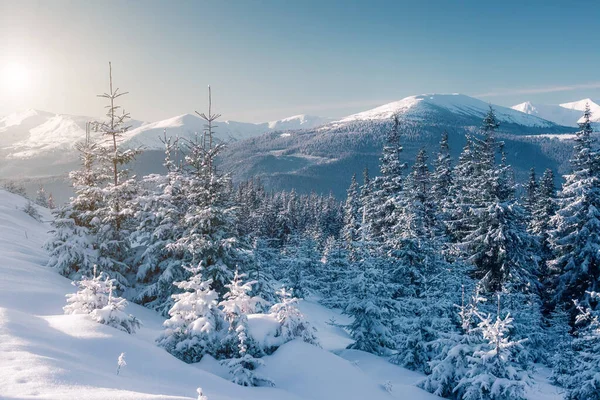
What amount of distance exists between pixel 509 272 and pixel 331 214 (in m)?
54.5

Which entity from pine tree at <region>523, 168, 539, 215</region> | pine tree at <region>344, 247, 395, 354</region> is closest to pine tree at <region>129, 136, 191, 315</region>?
pine tree at <region>344, 247, 395, 354</region>

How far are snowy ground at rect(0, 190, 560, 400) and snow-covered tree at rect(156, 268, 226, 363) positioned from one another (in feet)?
1.24

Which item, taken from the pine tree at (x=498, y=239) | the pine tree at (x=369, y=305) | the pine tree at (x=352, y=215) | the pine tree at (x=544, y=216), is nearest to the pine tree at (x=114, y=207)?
the pine tree at (x=369, y=305)

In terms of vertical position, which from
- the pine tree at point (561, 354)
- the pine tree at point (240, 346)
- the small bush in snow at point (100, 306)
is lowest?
the pine tree at point (561, 354)

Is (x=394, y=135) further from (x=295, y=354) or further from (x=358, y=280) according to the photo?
(x=295, y=354)

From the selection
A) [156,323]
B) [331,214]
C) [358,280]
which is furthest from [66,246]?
[331,214]

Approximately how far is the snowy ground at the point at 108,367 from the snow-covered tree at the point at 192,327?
38 centimetres

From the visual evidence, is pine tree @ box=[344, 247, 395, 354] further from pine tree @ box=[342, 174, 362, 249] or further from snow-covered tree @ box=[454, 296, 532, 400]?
pine tree @ box=[342, 174, 362, 249]

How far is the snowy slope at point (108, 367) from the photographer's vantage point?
213 inches

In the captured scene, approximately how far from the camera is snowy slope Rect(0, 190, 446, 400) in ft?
17.8

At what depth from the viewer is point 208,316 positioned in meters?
9.75

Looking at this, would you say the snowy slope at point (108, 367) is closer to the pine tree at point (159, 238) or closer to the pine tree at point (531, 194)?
the pine tree at point (159, 238)

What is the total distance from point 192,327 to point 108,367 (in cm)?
273

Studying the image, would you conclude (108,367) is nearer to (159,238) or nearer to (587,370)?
(159,238)
